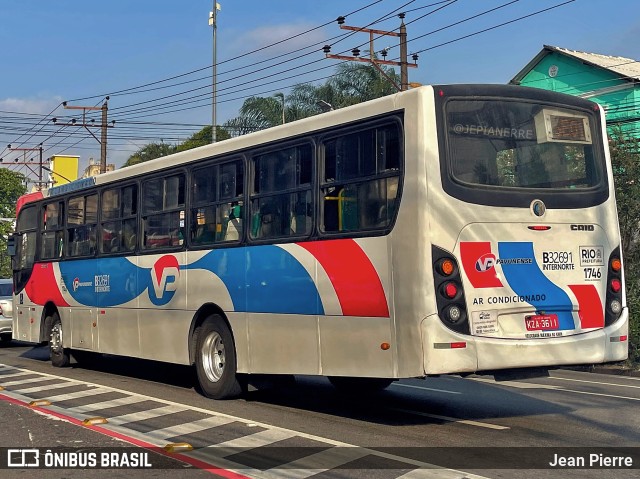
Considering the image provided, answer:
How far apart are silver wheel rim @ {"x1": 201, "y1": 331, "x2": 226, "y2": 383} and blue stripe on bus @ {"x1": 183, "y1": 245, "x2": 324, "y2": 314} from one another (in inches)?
33.7

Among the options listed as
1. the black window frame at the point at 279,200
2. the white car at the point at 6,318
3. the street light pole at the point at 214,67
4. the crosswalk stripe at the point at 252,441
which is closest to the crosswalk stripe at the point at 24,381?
the black window frame at the point at 279,200

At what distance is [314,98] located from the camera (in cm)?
4175

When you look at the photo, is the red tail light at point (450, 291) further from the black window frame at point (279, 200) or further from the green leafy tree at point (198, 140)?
the green leafy tree at point (198, 140)

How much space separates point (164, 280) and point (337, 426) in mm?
4490

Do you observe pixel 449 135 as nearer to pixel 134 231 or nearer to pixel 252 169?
pixel 252 169

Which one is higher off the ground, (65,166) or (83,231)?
(65,166)

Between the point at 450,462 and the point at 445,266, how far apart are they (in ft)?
6.34

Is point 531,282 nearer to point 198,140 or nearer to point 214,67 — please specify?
point 214,67

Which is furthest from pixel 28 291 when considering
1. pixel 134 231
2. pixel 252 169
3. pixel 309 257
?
pixel 309 257

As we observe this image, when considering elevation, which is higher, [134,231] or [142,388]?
[134,231]

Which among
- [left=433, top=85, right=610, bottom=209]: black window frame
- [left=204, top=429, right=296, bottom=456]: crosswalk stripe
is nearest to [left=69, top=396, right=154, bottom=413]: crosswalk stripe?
[left=204, top=429, right=296, bottom=456]: crosswalk stripe

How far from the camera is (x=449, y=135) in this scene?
28.8ft

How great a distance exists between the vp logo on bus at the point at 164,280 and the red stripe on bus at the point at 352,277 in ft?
11.4

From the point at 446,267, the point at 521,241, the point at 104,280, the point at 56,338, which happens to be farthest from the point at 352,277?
the point at 56,338
